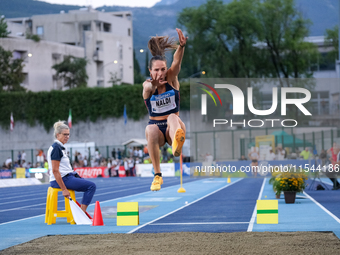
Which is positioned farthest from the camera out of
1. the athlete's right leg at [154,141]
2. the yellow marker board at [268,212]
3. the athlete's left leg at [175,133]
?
the yellow marker board at [268,212]

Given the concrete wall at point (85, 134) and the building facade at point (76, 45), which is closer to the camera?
the concrete wall at point (85, 134)

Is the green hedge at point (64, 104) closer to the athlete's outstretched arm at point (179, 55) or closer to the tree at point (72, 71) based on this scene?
A: the tree at point (72, 71)

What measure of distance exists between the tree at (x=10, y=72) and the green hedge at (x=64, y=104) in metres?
4.53

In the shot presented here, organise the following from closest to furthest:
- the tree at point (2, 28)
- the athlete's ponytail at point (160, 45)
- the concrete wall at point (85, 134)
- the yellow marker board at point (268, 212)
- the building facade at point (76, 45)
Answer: the athlete's ponytail at point (160, 45), the yellow marker board at point (268, 212), the concrete wall at point (85, 134), the tree at point (2, 28), the building facade at point (76, 45)

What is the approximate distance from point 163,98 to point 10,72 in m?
55.5

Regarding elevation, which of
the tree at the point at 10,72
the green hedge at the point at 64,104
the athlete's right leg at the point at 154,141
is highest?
the tree at the point at 10,72

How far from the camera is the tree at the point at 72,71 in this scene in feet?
201

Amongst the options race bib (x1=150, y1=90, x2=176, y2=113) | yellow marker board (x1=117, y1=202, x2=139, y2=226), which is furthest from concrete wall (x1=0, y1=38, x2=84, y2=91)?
race bib (x1=150, y1=90, x2=176, y2=113)

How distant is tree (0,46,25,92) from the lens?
56969mm

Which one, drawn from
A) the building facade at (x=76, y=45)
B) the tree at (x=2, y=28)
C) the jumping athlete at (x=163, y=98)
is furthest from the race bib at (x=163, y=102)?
the tree at (x=2, y=28)

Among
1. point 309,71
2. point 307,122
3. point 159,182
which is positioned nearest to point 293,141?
point 307,122

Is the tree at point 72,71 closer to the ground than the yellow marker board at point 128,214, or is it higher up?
higher up

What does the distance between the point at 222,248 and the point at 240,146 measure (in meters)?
20.0

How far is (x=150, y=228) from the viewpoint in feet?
34.8
